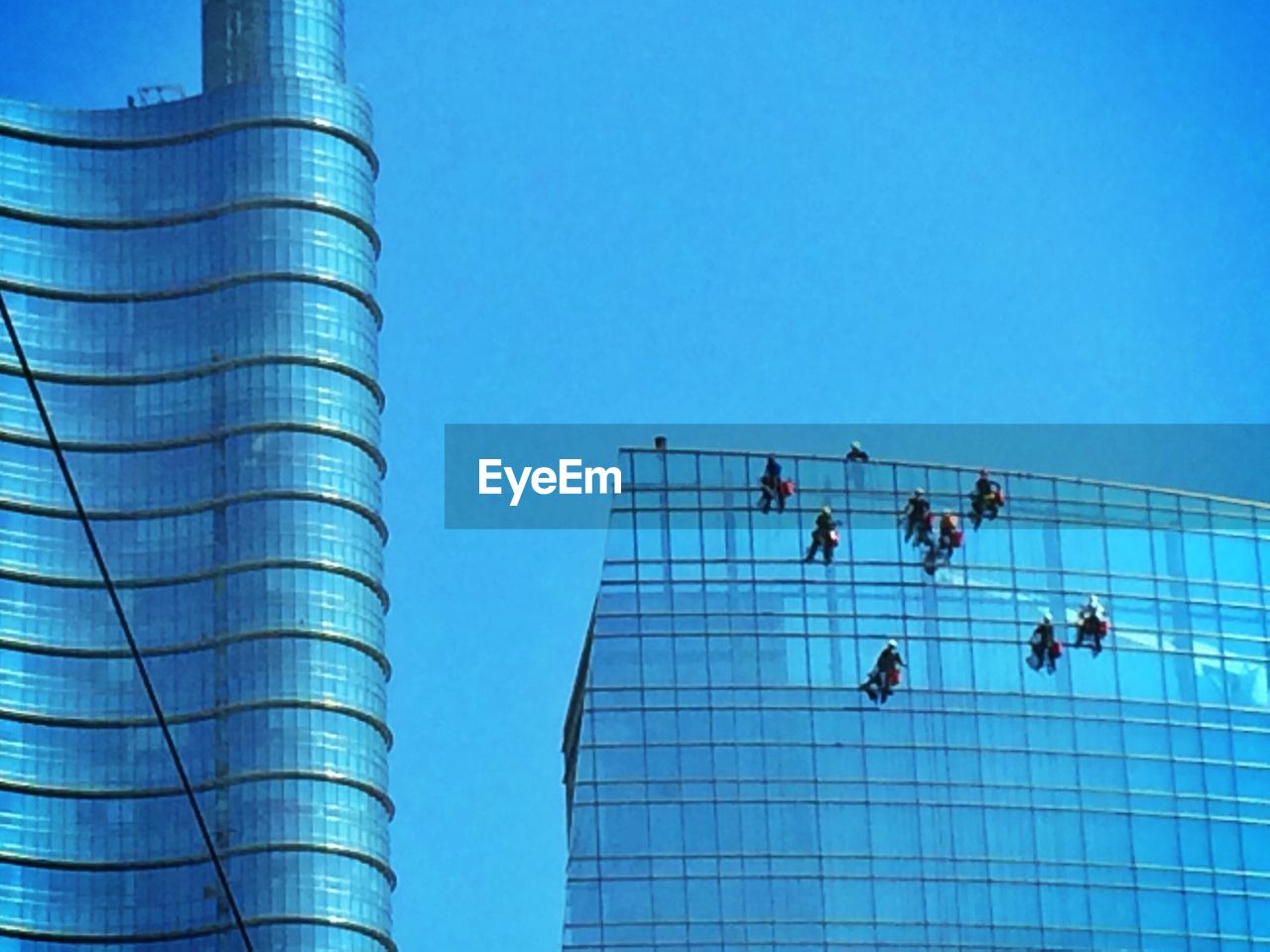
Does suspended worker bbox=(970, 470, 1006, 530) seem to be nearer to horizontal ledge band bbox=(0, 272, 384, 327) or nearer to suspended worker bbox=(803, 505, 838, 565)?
suspended worker bbox=(803, 505, 838, 565)

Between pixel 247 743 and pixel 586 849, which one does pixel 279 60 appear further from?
pixel 586 849

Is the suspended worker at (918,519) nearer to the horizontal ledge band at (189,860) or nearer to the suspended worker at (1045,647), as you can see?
the suspended worker at (1045,647)

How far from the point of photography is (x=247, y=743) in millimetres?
119250

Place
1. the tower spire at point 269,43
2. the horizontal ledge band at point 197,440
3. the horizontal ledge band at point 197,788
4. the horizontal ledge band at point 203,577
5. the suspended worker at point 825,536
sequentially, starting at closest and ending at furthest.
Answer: the suspended worker at point 825,536 < the horizontal ledge band at point 197,788 < the horizontal ledge band at point 203,577 < the horizontal ledge band at point 197,440 < the tower spire at point 269,43

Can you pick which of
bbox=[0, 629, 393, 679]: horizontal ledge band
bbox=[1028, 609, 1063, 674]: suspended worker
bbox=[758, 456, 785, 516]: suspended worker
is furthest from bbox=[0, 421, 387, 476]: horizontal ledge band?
bbox=[1028, 609, 1063, 674]: suspended worker

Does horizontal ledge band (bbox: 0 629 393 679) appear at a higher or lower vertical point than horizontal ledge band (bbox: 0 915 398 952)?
higher

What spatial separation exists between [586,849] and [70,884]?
30715 mm

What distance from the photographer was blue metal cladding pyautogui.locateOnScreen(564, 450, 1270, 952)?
98.1 m

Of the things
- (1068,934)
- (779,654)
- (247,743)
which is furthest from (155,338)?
(1068,934)

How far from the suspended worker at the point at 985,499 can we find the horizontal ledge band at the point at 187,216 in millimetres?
34634

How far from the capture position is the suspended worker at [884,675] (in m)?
97.6

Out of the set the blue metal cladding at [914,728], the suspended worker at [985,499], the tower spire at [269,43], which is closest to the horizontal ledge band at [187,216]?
the tower spire at [269,43]

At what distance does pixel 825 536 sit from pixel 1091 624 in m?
11.2

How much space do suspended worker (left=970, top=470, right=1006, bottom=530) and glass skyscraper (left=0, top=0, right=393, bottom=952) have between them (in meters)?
29.2
